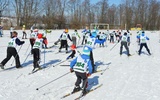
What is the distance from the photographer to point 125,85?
8.48 metres

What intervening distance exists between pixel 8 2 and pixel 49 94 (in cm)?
5951

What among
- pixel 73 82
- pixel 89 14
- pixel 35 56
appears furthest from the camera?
pixel 89 14

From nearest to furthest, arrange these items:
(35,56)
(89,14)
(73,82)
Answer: (73,82)
(35,56)
(89,14)

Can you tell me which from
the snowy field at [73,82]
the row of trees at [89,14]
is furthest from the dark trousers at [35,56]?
the row of trees at [89,14]

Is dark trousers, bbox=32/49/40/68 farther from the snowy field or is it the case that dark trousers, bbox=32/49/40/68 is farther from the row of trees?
the row of trees

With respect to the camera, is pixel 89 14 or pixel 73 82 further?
pixel 89 14

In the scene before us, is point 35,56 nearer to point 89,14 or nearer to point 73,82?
point 73,82

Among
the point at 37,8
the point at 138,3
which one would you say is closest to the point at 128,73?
the point at 37,8

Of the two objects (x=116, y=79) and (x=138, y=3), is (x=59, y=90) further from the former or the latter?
(x=138, y=3)

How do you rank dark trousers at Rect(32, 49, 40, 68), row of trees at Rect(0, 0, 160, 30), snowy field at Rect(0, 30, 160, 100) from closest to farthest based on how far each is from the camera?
snowy field at Rect(0, 30, 160, 100) < dark trousers at Rect(32, 49, 40, 68) < row of trees at Rect(0, 0, 160, 30)

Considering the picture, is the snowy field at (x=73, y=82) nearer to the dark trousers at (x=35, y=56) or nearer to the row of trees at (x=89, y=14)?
the dark trousers at (x=35, y=56)

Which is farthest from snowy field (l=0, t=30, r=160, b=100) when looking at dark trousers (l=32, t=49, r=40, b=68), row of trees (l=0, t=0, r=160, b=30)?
row of trees (l=0, t=0, r=160, b=30)

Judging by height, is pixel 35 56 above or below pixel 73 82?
above

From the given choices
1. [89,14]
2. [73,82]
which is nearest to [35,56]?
[73,82]
